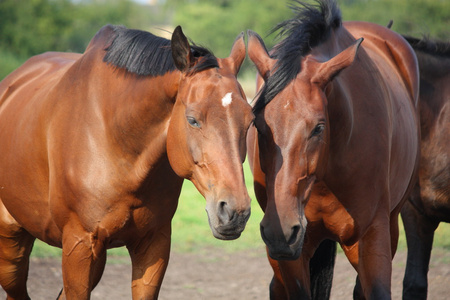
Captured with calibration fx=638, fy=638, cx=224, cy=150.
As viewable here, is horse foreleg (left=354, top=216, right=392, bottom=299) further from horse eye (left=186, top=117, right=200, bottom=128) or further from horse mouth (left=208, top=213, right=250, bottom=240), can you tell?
horse eye (left=186, top=117, right=200, bottom=128)

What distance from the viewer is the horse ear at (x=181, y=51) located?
3.08m

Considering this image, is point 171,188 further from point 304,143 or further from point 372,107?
point 372,107

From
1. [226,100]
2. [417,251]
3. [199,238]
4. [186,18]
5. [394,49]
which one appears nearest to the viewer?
→ [226,100]

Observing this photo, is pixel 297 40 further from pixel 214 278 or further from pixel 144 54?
pixel 214 278

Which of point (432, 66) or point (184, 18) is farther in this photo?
point (184, 18)

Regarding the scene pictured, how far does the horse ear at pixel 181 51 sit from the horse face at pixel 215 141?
6 cm

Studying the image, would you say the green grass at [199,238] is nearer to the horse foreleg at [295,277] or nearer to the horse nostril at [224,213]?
the horse foreleg at [295,277]

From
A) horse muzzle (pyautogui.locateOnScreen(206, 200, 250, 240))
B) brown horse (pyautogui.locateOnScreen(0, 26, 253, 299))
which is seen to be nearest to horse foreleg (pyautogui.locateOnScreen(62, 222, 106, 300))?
brown horse (pyautogui.locateOnScreen(0, 26, 253, 299))

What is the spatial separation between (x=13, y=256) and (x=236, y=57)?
2.46 metres

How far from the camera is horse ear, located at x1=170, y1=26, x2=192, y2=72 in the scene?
3078 millimetres

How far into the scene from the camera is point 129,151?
3.46 meters

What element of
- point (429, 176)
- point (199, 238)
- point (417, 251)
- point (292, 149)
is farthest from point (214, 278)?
point (292, 149)

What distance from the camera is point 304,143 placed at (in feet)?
10.3

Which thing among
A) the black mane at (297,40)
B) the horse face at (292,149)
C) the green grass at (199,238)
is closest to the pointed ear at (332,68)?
the horse face at (292,149)
